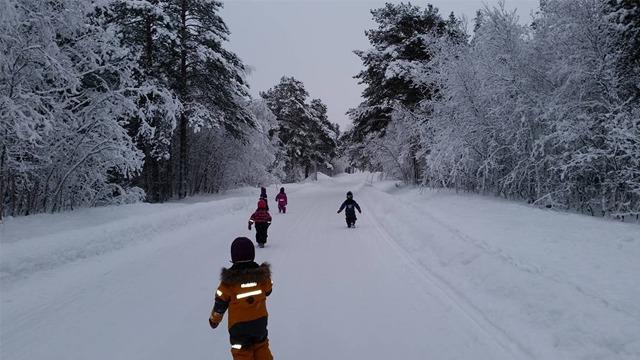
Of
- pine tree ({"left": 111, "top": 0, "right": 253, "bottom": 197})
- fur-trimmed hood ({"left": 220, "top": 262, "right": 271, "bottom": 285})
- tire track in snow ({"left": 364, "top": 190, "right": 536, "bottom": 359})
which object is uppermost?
pine tree ({"left": 111, "top": 0, "right": 253, "bottom": 197})

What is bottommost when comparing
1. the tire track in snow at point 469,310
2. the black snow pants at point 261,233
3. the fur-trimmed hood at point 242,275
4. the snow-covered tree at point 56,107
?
the tire track in snow at point 469,310

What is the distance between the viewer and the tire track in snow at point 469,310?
529 cm

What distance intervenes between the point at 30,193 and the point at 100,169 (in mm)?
2199

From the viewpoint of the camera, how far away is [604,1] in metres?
14.0

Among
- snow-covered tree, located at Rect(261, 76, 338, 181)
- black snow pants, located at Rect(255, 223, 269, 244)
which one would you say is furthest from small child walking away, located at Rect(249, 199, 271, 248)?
snow-covered tree, located at Rect(261, 76, 338, 181)

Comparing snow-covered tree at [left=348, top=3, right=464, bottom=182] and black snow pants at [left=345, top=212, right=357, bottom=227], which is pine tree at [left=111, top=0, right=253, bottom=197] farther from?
black snow pants at [left=345, top=212, right=357, bottom=227]

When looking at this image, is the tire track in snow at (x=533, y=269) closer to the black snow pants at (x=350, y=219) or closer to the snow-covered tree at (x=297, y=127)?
the black snow pants at (x=350, y=219)

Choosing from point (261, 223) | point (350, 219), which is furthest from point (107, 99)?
point (350, 219)

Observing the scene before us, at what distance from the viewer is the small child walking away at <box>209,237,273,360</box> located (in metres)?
4.45

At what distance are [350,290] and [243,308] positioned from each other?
148 inches

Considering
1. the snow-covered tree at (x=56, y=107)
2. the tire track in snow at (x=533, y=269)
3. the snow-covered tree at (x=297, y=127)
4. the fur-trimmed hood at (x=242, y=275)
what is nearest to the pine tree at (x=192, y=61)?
the snow-covered tree at (x=56, y=107)

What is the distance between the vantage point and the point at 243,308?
4.50 metres

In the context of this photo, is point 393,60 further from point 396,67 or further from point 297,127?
point 297,127

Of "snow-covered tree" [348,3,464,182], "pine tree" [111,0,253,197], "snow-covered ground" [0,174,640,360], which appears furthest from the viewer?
"snow-covered tree" [348,3,464,182]
